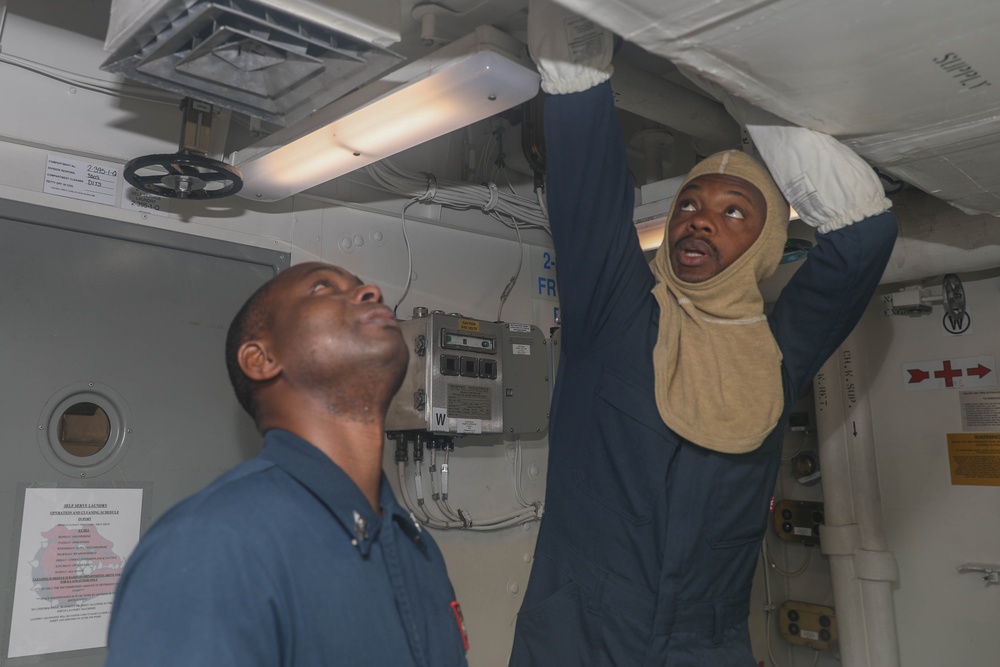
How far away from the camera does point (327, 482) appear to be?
1223mm

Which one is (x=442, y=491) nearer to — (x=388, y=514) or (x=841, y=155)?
(x=388, y=514)

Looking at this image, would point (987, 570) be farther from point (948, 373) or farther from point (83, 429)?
point (83, 429)

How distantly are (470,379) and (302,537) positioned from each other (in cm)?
163

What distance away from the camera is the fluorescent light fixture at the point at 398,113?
1.79 metres

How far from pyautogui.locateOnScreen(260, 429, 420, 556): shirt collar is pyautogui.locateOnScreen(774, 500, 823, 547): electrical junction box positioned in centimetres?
256

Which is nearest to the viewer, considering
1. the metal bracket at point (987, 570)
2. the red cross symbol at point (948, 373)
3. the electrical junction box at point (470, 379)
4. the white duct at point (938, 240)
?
the white duct at point (938, 240)

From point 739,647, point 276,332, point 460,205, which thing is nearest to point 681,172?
point 460,205

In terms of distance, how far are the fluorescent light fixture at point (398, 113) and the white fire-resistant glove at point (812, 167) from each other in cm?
44

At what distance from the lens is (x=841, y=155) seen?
1.87 metres

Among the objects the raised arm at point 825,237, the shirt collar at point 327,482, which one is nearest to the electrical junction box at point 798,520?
the raised arm at point 825,237

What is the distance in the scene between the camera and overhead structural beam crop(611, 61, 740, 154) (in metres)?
2.30

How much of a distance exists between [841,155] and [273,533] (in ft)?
4.89

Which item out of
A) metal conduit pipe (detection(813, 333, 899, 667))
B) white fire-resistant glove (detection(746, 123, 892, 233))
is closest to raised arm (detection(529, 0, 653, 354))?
white fire-resistant glove (detection(746, 123, 892, 233))

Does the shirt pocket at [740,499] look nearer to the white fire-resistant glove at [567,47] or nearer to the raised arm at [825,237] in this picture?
the raised arm at [825,237]
